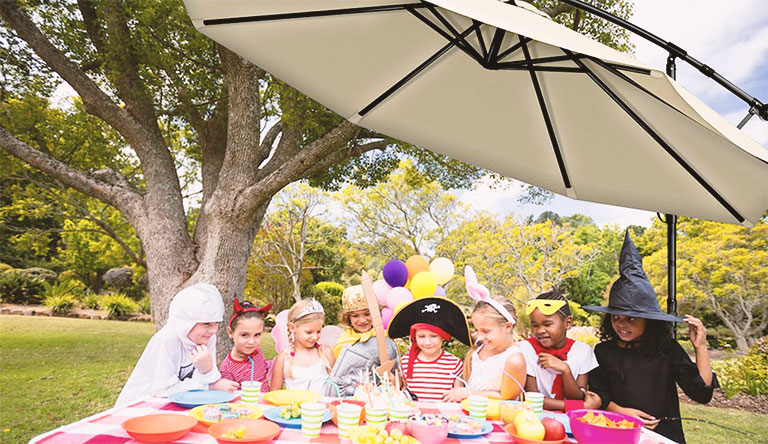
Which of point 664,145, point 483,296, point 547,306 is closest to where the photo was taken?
point 664,145

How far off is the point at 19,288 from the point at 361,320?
1691 cm

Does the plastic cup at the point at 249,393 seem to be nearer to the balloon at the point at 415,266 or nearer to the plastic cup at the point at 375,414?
the plastic cup at the point at 375,414

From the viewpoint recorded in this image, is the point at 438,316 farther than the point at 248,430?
Yes

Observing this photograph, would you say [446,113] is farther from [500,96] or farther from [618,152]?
[618,152]

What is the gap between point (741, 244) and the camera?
37.0 feet

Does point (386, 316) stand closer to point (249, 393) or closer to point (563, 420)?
point (249, 393)

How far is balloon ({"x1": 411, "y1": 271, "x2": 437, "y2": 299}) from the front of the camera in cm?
399

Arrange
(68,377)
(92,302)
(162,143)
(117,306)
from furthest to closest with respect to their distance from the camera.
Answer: (92,302)
(117,306)
(68,377)
(162,143)

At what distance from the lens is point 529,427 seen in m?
1.71

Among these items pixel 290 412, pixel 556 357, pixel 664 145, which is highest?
pixel 664 145

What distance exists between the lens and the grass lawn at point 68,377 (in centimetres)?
654

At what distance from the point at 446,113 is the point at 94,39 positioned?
807 centimetres

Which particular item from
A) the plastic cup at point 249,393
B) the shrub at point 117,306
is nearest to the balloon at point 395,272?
the plastic cup at point 249,393

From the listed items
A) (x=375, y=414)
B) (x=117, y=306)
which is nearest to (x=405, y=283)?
(x=375, y=414)
